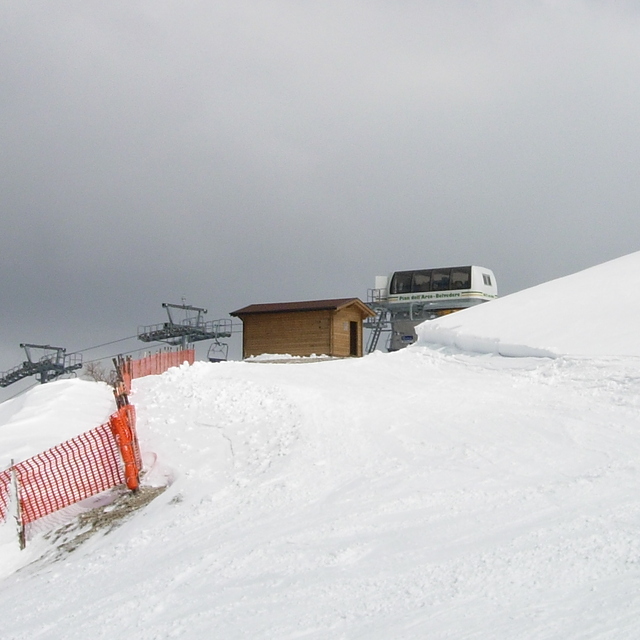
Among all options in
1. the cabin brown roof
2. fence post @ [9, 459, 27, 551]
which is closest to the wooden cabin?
the cabin brown roof

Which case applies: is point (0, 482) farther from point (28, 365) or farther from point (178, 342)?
point (28, 365)

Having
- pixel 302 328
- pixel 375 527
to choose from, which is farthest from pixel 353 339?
pixel 375 527

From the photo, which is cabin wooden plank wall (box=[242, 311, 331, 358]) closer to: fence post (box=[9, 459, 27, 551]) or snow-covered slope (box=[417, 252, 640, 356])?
snow-covered slope (box=[417, 252, 640, 356])

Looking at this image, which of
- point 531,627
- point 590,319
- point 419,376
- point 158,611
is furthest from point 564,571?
point 590,319

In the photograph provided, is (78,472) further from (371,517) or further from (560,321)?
(560,321)

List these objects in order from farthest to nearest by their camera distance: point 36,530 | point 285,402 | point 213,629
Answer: point 285,402
point 36,530
point 213,629

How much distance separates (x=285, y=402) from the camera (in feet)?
42.6

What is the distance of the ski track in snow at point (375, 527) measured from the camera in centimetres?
493

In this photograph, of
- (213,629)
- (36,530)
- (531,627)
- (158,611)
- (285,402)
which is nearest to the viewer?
(531,627)

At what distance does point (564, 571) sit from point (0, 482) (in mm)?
7964

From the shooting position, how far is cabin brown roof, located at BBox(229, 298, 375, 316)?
33.2 m

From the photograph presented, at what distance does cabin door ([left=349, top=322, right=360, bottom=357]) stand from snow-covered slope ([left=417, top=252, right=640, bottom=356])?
492 inches

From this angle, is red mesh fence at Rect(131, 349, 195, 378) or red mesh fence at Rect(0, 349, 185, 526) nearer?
red mesh fence at Rect(0, 349, 185, 526)

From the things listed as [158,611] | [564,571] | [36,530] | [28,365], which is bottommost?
[28,365]
